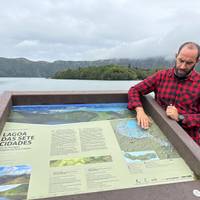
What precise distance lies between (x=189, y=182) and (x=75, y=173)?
2.27ft

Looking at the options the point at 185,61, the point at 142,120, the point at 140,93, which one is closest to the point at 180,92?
the point at 185,61

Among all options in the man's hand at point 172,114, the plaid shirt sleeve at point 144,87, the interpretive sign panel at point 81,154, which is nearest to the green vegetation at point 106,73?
the plaid shirt sleeve at point 144,87

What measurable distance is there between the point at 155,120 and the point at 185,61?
1.97ft

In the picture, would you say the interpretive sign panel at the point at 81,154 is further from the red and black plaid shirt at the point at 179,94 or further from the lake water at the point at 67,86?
the lake water at the point at 67,86

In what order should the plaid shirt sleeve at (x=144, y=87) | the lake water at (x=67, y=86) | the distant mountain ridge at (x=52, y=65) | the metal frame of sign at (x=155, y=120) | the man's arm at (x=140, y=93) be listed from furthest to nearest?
the distant mountain ridge at (x=52, y=65), the lake water at (x=67, y=86), the plaid shirt sleeve at (x=144, y=87), the man's arm at (x=140, y=93), the metal frame of sign at (x=155, y=120)

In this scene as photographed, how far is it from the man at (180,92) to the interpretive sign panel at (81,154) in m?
0.18

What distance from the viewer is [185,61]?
2.42 m

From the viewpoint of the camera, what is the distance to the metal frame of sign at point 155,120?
148 cm

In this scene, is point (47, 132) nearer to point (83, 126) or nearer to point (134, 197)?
point (83, 126)

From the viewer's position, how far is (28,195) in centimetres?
147

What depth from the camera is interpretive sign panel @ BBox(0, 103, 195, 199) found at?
1581mm

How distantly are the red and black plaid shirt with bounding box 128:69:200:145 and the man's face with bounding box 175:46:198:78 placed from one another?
0.28 feet

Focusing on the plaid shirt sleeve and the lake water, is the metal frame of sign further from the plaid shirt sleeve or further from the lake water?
the lake water

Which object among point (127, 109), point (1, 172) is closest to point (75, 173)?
point (1, 172)
